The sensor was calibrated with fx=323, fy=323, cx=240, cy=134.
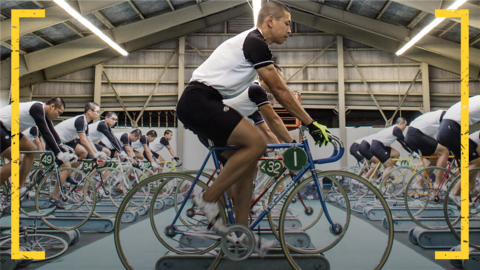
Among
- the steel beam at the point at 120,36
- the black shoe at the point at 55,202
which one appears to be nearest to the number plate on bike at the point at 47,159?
the black shoe at the point at 55,202

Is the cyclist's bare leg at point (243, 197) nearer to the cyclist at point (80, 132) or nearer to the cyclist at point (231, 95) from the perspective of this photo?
the cyclist at point (231, 95)

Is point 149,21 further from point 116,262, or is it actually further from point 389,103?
point 116,262

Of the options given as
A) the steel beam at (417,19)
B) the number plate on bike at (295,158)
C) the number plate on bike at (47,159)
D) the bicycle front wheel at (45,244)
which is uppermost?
the steel beam at (417,19)

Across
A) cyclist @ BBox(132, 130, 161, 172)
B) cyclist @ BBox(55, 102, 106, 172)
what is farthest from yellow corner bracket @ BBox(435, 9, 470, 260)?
cyclist @ BBox(132, 130, 161, 172)

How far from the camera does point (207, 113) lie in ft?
6.04

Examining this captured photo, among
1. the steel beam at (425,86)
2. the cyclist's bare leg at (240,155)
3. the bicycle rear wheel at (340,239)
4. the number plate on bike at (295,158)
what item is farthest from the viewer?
the steel beam at (425,86)

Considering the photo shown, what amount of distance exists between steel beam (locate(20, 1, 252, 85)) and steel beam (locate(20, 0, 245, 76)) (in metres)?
1.23

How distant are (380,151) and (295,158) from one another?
4795 mm

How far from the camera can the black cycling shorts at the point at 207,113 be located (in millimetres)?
1822

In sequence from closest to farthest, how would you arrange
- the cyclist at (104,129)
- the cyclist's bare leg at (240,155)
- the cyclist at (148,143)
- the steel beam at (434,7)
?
the cyclist's bare leg at (240,155) → the cyclist at (104,129) → the cyclist at (148,143) → the steel beam at (434,7)

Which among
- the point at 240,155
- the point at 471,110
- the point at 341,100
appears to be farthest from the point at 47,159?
the point at 341,100

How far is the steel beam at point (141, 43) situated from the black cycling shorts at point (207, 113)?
12.4m

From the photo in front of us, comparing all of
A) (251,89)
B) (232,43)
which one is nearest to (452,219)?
(251,89)

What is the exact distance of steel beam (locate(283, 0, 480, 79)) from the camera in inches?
451
